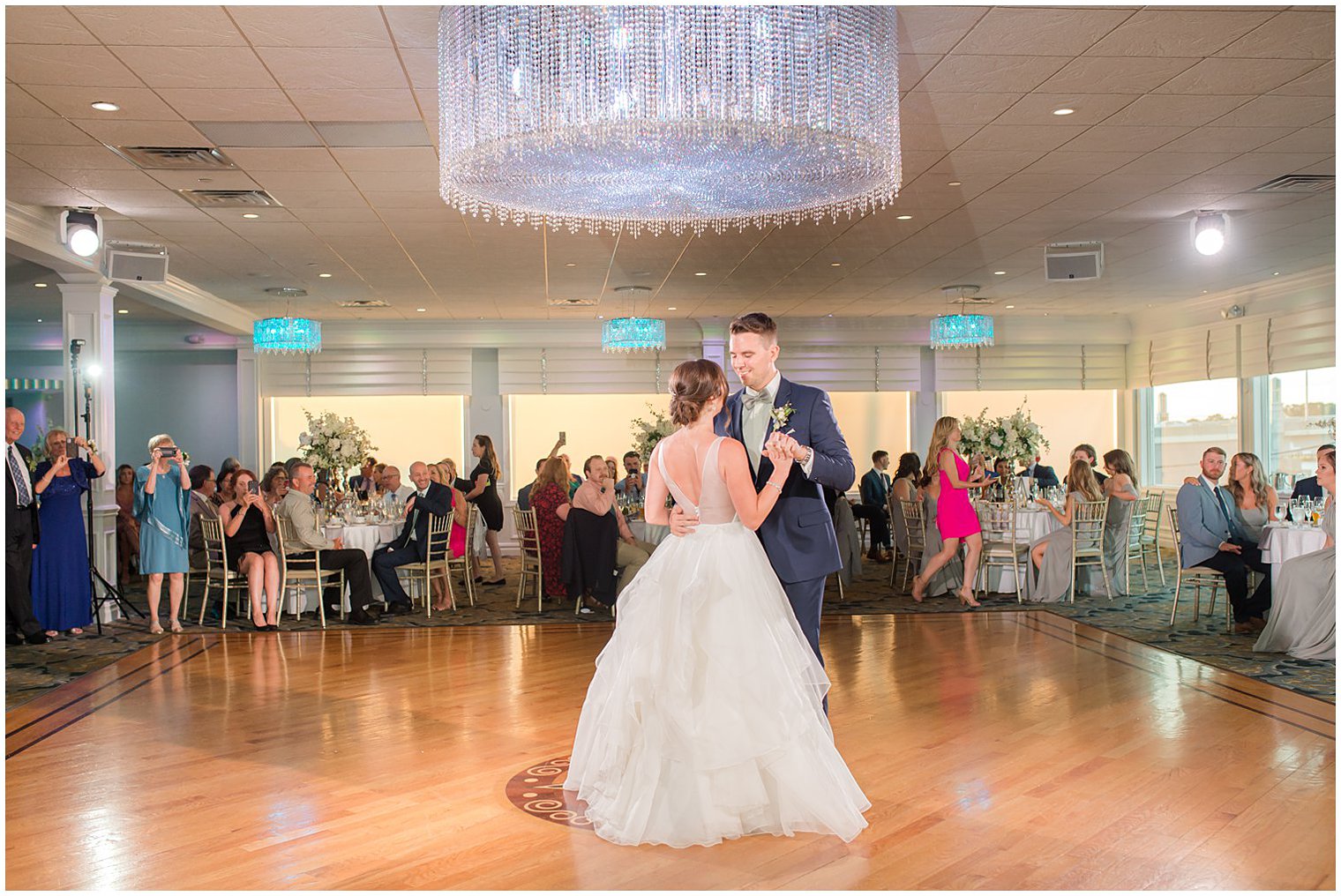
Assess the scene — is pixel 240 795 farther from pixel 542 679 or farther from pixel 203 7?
pixel 203 7

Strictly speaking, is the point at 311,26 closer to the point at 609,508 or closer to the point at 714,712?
the point at 714,712

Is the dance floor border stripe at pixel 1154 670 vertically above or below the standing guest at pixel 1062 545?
below

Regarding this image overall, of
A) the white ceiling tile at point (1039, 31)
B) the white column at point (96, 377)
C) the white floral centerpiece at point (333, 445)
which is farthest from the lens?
the white floral centerpiece at point (333, 445)

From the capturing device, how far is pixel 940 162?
7.16 metres

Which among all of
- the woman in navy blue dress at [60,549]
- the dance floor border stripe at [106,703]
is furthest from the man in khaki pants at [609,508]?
the woman in navy blue dress at [60,549]

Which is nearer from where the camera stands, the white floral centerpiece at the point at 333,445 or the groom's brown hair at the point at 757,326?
the groom's brown hair at the point at 757,326

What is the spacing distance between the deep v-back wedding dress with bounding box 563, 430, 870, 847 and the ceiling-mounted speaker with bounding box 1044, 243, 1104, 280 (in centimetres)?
679

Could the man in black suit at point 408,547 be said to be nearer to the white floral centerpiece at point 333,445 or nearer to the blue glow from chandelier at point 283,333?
the white floral centerpiece at point 333,445

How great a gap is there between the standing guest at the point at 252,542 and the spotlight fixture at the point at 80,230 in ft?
6.67

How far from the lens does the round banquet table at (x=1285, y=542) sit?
7.40 metres

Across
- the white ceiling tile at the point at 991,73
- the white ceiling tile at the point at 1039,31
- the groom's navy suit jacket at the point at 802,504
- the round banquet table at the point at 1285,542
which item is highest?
the white ceiling tile at the point at 1039,31

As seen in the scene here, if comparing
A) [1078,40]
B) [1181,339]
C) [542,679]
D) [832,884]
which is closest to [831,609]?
[542,679]

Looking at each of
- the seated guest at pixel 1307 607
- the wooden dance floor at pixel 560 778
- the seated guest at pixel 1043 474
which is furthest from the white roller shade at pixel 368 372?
the seated guest at pixel 1307 607

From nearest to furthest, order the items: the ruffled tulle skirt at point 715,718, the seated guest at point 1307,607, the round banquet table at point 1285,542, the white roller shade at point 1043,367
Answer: the ruffled tulle skirt at point 715,718, the seated guest at point 1307,607, the round banquet table at point 1285,542, the white roller shade at point 1043,367
